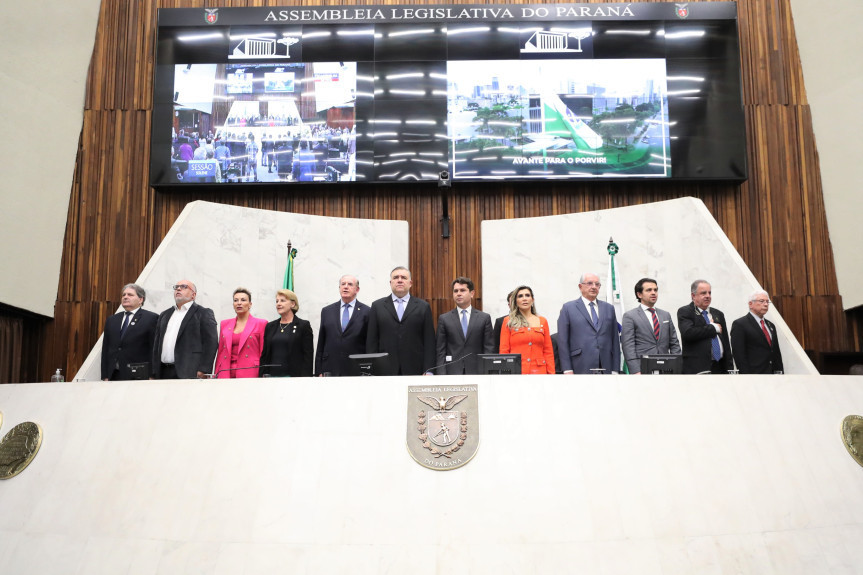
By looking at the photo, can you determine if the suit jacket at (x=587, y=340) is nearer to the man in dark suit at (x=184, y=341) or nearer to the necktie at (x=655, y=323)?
the necktie at (x=655, y=323)

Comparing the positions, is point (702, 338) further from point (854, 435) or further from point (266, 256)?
point (266, 256)

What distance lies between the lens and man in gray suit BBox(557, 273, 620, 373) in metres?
4.98

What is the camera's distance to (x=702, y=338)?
4.97 m

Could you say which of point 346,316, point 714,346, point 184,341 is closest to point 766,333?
point 714,346

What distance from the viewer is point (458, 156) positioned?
7.93 metres

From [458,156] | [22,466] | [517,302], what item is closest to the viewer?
[22,466]

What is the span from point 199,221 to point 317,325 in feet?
4.77

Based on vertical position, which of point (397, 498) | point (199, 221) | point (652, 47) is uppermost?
point (652, 47)

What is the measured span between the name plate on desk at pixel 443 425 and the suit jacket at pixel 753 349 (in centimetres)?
218

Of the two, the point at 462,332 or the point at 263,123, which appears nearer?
the point at 462,332

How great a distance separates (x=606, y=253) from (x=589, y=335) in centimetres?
260

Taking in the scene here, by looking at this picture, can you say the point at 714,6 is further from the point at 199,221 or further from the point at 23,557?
the point at 23,557

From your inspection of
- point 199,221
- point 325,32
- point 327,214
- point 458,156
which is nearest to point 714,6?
point 458,156

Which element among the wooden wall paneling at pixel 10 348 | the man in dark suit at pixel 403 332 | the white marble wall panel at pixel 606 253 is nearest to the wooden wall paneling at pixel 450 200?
the wooden wall paneling at pixel 10 348
